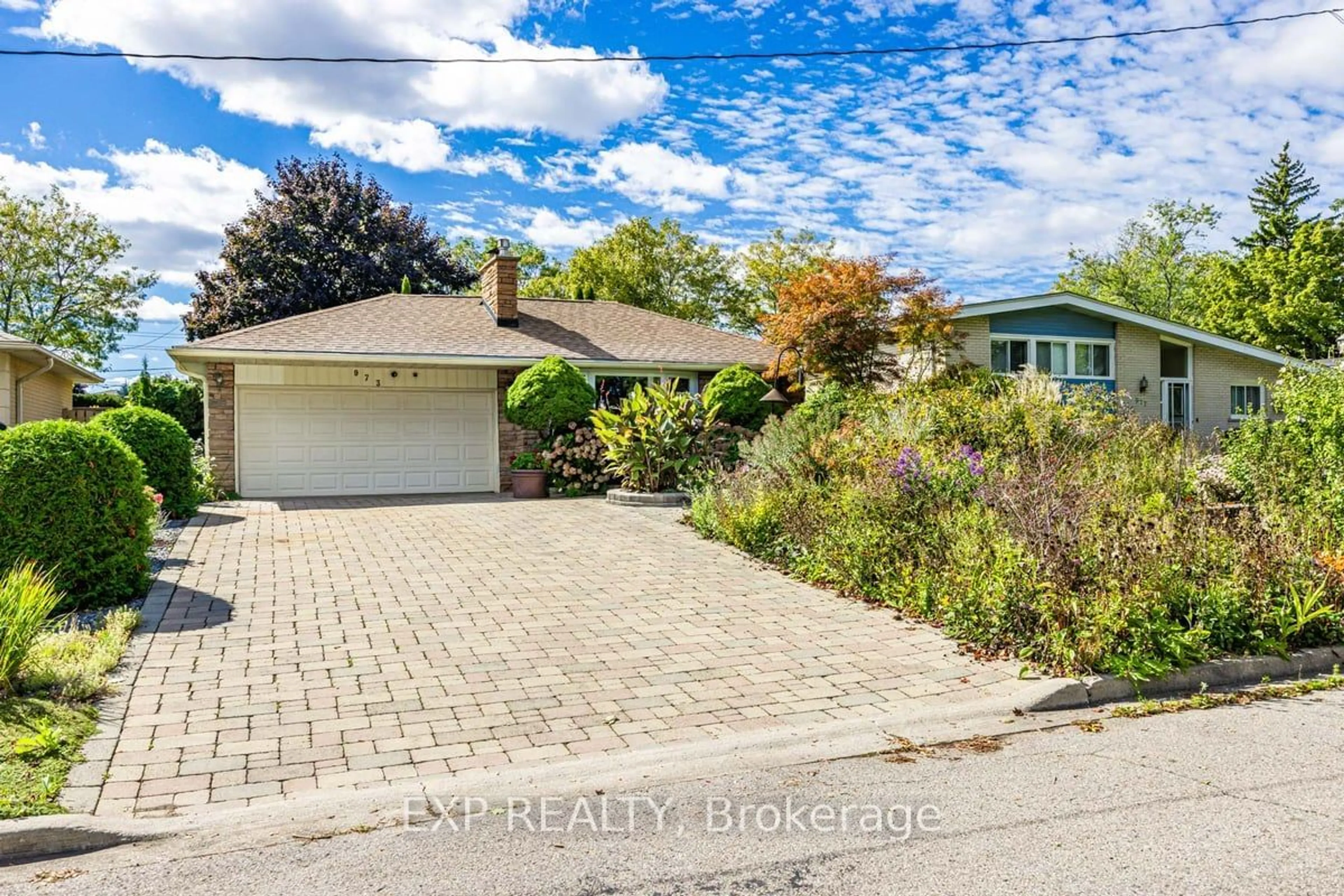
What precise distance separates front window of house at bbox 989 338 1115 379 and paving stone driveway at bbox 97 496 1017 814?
12628mm

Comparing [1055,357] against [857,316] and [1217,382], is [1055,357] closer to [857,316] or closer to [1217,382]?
[1217,382]

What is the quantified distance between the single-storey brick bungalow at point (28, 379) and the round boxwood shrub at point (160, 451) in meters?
3.55

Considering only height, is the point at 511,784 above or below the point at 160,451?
below

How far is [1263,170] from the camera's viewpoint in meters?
36.8

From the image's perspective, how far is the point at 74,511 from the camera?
6566mm

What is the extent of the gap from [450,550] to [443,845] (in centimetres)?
645

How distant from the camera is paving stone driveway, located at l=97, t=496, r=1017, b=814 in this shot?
402 cm

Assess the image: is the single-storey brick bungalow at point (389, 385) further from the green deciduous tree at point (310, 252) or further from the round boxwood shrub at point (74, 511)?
the green deciduous tree at point (310, 252)

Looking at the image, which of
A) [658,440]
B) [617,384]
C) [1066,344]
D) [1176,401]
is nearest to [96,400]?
[617,384]

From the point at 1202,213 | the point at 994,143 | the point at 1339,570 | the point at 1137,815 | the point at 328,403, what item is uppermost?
the point at 1202,213

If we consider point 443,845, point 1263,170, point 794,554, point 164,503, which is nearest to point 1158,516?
point 794,554

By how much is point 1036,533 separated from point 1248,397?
21.0 meters

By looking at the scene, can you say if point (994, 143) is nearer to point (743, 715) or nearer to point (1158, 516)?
point (1158, 516)

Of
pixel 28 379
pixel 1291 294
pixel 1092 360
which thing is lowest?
pixel 28 379
